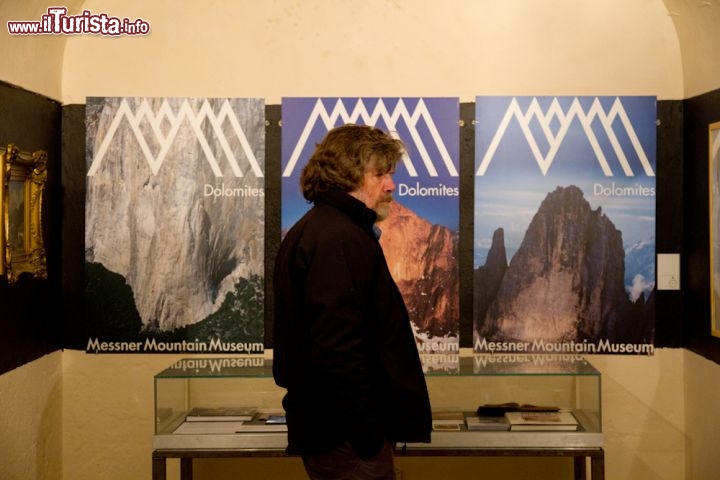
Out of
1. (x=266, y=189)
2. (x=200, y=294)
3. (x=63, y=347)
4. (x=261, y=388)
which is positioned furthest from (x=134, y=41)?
(x=261, y=388)

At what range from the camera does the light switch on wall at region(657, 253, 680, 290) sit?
15.1 ft

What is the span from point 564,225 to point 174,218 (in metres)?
2.05

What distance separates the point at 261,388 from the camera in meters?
3.63

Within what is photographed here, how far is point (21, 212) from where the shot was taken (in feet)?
13.7

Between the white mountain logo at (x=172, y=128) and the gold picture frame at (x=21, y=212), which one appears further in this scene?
the white mountain logo at (x=172, y=128)

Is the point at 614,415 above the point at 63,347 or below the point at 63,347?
below

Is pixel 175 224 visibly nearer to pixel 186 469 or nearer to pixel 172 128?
pixel 172 128

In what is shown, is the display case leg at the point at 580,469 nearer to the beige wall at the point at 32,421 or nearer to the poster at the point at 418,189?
the poster at the point at 418,189

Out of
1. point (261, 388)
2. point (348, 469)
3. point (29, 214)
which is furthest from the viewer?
point (29, 214)

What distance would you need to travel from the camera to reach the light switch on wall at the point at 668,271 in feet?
15.1

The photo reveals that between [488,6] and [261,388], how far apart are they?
2343mm

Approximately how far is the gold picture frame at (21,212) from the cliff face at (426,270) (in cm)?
172

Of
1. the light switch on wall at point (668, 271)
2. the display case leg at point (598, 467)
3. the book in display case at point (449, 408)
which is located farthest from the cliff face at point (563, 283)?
the display case leg at point (598, 467)

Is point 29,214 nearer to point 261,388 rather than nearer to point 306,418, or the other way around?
point 261,388
